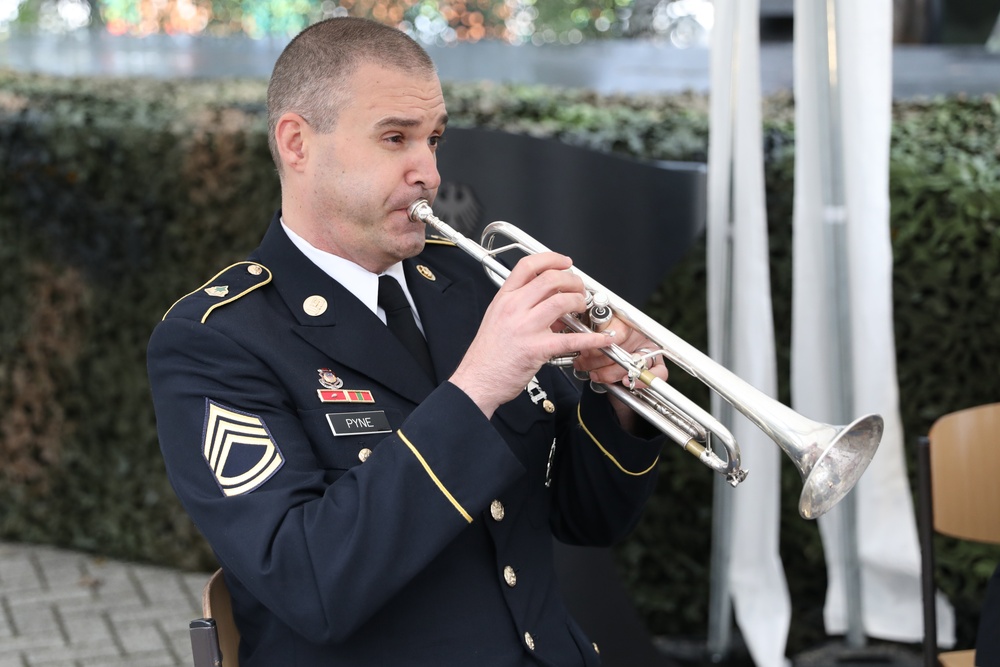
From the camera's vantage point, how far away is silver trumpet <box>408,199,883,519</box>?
1721 millimetres

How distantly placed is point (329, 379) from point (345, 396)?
38 mm

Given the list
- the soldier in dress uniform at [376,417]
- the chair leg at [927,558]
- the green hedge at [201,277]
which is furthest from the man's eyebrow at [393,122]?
the green hedge at [201,277]

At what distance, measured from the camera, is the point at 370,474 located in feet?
5.35

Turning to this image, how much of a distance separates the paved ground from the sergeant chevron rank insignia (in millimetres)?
2649

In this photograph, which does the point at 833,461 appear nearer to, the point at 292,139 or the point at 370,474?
the point at 370,474

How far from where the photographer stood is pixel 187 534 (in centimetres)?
482

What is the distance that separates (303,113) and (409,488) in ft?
2.15

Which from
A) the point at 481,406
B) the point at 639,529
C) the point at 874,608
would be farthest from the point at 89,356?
the point at 481,406

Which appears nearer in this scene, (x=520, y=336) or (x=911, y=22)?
(x=520, y=336)

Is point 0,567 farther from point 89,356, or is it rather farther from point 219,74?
point 219,74

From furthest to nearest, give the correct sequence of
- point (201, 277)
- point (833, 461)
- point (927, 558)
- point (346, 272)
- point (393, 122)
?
1. point (201, 277)
2. point (927, 558)
3. point (346, 272)
4. point (393, 122)
5. point (833, 461)

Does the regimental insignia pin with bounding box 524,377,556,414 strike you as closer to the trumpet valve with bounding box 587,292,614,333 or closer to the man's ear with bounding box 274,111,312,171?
the trumpet valve with bounding box 587,292,614,333

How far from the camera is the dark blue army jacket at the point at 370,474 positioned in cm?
161

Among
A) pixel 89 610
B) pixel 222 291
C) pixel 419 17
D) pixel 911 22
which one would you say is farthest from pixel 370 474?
pixel 419 17
